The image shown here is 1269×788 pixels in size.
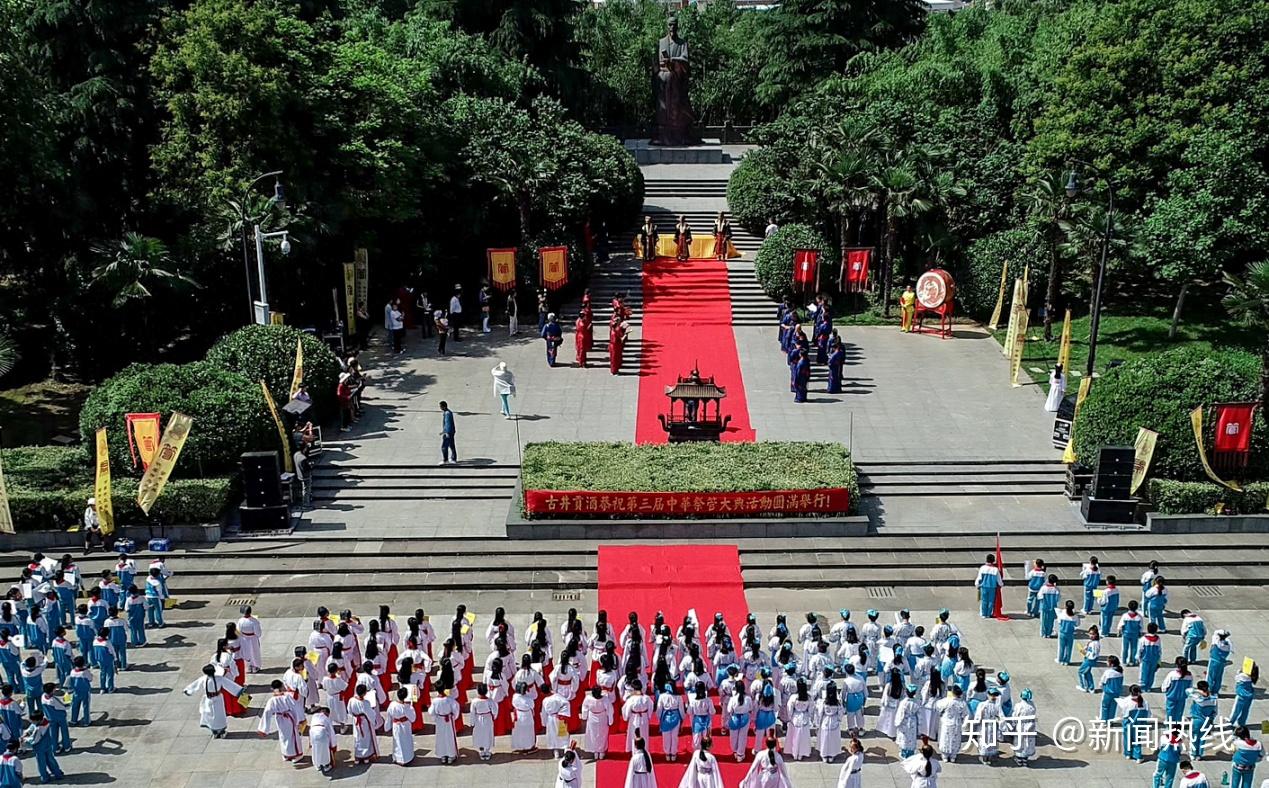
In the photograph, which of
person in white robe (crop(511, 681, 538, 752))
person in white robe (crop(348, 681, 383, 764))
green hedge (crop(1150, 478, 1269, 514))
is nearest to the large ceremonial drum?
green hedge (crop(1150, 478, 1269, 514))

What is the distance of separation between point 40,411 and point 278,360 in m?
7.95

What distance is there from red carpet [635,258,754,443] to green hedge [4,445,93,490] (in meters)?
11.0

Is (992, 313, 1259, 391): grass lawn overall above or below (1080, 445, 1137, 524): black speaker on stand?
above

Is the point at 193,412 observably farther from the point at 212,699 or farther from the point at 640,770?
the point at 640,770

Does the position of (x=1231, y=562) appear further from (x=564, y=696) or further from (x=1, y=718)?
(x=1, y=718)

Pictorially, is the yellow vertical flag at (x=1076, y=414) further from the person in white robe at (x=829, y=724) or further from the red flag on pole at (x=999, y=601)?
the person in white robe at (x=829, y=724)

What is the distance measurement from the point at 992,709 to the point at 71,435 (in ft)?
70.0

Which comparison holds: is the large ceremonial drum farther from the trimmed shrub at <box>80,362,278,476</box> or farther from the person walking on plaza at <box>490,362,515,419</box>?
the trimmed shrub at <box>80,362,278,476</box>

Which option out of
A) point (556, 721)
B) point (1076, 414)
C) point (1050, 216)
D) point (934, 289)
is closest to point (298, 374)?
point (556, 721)

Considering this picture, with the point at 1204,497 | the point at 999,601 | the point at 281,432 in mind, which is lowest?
the point at 999,601

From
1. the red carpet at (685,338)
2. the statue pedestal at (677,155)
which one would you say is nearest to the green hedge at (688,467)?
the red carpet at (685,338)

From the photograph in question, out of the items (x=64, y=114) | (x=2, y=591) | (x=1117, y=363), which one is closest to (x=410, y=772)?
(x=2, y=591)

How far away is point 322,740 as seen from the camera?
15633 mm

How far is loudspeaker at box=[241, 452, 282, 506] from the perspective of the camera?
22250 millimetres
